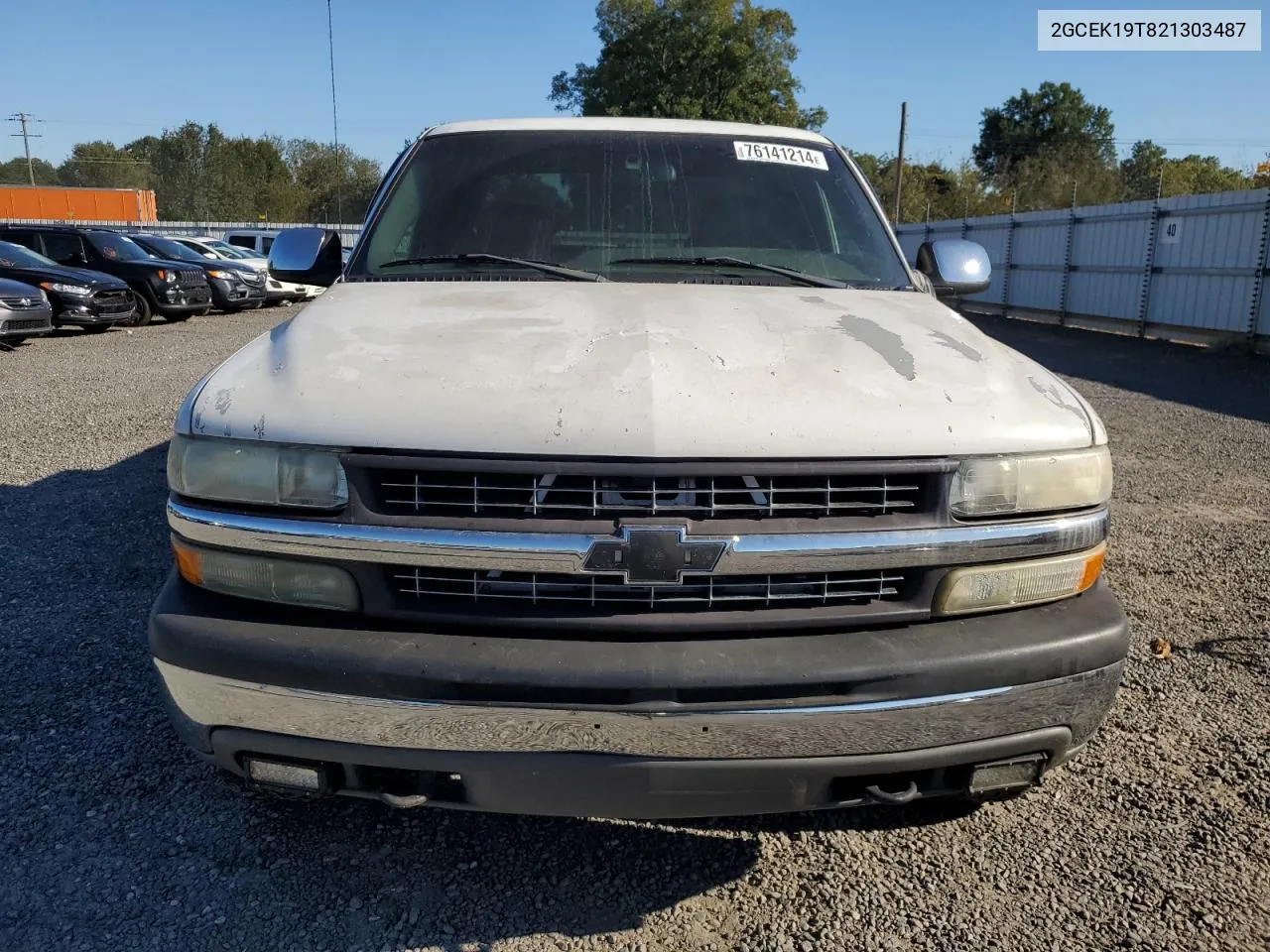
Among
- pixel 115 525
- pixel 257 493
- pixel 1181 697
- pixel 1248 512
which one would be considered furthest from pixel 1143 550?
pixel 115 525

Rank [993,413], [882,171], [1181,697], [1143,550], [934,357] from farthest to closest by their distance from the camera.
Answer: [882,171] < [1143,550] < [1181,697] < [934,357] < [993,413]

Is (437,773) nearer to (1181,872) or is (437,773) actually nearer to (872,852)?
(872,852)

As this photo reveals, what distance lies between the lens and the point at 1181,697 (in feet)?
11.1

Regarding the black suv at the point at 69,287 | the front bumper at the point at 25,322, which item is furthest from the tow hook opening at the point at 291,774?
the black suv at the point at 69,287

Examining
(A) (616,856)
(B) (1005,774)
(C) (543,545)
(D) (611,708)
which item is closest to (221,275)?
(A) (616,856)

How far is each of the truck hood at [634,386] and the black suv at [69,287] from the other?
46.2 ft

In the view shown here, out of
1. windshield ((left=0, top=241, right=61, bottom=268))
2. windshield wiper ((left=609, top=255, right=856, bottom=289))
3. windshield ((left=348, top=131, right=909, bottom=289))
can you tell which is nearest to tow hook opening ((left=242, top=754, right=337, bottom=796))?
windshield ((left=348, top=131, right=909, bottom=289))

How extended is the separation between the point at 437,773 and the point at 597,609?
1.57ft

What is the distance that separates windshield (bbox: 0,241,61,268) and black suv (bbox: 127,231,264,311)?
3756mm

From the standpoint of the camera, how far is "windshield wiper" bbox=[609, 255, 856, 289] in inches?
123

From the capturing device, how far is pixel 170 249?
19688 millimetres

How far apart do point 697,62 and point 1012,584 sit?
45627 mm

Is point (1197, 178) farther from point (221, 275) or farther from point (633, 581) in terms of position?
point (633, 581)

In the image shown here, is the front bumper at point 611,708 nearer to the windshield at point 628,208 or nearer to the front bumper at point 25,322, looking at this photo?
the windshield at point 628,208
